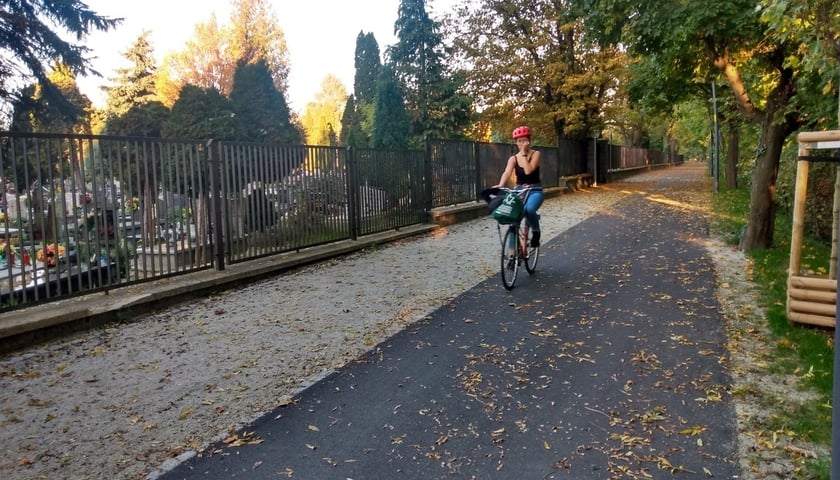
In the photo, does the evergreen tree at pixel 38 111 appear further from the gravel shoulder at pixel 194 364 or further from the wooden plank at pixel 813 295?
the wooden plank at pixel 813 295

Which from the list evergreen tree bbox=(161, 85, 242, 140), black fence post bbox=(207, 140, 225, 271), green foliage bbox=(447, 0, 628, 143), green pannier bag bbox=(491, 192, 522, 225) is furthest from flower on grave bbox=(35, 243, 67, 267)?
evergreen tree bbox=(161, 85, 242, 140)

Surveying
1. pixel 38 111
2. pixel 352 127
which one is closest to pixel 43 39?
pixel 38 111

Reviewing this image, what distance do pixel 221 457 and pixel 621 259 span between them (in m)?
7.40

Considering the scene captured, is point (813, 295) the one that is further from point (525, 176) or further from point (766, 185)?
point (766, 185)

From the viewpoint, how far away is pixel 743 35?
8.61m

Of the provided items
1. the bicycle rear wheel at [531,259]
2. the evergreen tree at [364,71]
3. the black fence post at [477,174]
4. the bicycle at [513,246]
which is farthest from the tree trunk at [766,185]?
the evergreen tree at [364,71]

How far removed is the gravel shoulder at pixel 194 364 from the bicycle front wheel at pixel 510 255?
2.26 feet

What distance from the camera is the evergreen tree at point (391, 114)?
32.1 metres

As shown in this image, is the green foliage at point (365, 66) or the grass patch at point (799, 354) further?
the green foliage at point (365, 66)

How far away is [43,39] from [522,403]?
25.1 m

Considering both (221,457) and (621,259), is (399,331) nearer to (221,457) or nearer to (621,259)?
(221,457)

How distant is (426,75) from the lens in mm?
31250

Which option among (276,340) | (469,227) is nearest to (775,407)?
(276,340)

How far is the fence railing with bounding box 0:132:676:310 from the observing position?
19.1ft
